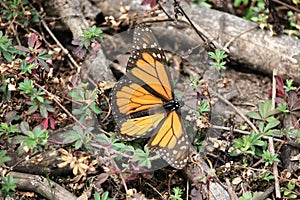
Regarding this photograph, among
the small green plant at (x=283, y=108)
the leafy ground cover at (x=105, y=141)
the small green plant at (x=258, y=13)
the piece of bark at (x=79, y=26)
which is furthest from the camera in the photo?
the small green plant at (x=258, y=13)

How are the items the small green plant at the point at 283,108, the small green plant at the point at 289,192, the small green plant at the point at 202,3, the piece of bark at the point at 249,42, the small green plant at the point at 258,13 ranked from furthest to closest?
the small green plant at the point at 202,3
the small green plant at the point at 258,13
the piece of bark at the point at 249,42
the small green plant at the point at 283,108
the small green plant at the point at 289,192

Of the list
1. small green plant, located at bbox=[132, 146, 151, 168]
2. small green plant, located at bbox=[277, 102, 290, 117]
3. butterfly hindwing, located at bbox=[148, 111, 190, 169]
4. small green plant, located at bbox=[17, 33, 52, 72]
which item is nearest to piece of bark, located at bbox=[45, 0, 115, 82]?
small green plant, located at bbox=[17, 33, 52, 72]

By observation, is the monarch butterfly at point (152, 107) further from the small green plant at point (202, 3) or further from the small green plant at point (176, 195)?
the small green plant at point (202, 3)

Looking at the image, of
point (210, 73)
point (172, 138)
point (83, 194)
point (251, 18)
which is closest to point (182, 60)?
point (210, 73)

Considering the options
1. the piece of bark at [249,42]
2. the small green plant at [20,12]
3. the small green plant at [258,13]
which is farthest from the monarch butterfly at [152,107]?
the small green plant at [258,13]

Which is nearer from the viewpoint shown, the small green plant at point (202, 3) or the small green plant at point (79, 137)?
the small green plant at point (79, 137)

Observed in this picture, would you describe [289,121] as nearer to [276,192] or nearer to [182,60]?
[276,192]

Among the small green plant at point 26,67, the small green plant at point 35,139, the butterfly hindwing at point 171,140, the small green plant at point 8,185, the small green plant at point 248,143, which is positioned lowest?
the small green plant at point 248,143
